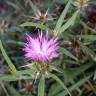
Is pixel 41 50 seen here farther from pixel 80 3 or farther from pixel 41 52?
pixel 80 3

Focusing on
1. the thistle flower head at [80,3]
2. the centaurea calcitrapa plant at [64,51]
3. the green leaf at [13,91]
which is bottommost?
the green leaf at [13,91]

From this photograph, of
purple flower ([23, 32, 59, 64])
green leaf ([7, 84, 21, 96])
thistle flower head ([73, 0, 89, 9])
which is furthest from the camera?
green leaf ([7, 84, 21, 96])

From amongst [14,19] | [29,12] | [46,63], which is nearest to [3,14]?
[14,19]

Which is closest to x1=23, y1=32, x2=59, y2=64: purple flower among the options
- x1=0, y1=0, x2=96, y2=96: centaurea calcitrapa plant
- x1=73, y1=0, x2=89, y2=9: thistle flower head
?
x1=0, y1=0, x2=96, y2=96: centaurea calcitrapa plant

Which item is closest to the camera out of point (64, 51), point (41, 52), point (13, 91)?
point (41, 52)

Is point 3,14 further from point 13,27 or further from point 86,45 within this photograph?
point 86,45

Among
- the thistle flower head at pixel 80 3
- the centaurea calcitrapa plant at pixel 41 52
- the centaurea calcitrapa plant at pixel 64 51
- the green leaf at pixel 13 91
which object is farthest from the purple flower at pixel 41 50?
the green leaf at pixel 13 91

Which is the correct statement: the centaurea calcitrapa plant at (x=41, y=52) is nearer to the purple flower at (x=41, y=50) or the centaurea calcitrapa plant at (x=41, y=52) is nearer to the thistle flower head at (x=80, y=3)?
the purple flower at (x=41, y=50)

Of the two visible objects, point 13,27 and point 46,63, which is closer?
point 46,63

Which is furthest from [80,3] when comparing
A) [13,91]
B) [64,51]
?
[13,91]

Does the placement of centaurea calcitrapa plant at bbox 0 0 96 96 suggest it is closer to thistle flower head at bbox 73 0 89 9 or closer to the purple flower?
thistle flower head at bbox 73 0 89 9

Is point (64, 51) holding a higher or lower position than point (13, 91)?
higher
